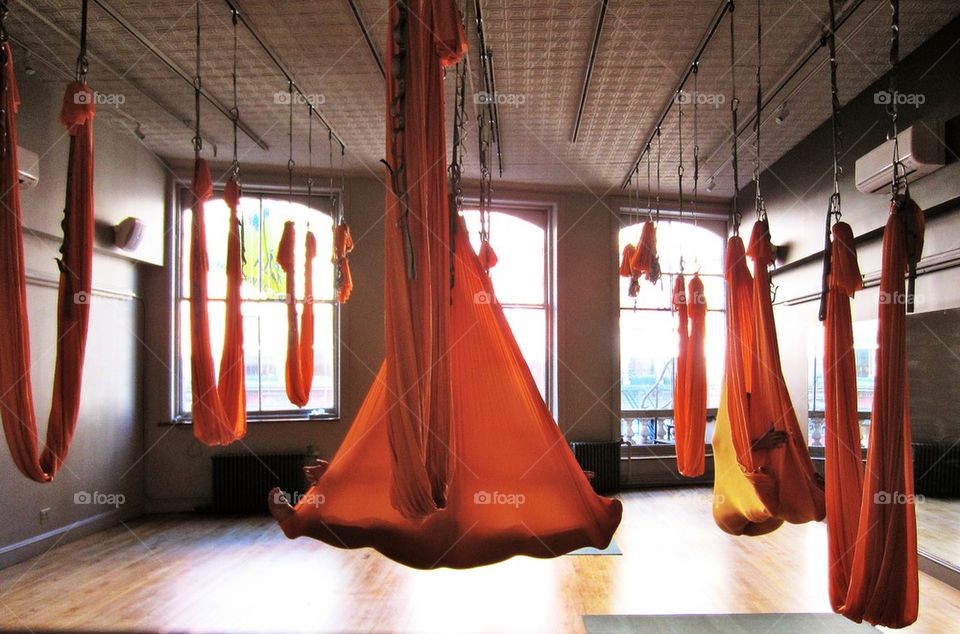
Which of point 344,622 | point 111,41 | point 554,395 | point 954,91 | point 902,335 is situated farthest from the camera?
point 554,395

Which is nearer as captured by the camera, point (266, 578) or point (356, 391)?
point (266, 578)

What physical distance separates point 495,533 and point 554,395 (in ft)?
13.5

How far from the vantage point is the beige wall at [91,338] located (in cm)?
354

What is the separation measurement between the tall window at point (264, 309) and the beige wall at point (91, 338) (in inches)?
16.5

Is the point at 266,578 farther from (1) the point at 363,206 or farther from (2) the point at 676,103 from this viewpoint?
(2) the point at 676,103

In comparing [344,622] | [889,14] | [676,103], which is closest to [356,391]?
[344,622]

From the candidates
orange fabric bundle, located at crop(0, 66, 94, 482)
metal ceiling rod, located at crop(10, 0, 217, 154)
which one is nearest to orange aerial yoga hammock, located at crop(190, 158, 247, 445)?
orange fabric bundle, located at crop(0, 66, 94, 482)

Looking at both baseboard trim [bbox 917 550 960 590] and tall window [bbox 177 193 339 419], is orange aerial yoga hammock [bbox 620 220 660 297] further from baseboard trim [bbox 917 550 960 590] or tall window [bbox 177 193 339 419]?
tall window [bbox 177 193 339 419]

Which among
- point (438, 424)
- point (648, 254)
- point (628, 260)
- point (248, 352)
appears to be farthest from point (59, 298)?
point (628, 260)

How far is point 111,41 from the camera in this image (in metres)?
3.21

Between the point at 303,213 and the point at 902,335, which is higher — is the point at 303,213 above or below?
above

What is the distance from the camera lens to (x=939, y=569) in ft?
10.7

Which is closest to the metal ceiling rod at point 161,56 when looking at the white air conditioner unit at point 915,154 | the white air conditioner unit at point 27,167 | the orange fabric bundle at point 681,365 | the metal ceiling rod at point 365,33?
the white air conditioner unit at point 27,167

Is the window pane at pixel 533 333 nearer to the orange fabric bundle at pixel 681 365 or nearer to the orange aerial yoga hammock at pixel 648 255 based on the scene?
the orange aerial yoga hammock at pixel 648 255
